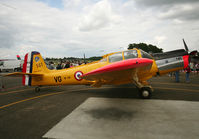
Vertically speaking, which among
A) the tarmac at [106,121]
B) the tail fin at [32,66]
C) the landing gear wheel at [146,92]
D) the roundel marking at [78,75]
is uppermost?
the tail fin at [32,66]

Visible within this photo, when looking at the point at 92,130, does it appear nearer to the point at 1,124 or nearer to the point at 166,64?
the point at 1,124

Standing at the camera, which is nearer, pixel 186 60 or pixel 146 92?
pixel 146 92

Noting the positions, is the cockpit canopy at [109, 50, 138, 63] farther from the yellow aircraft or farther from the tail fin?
the tail fin

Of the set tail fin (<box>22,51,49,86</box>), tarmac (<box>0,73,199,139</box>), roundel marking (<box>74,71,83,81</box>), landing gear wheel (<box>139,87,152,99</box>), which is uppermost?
tail fin (<box>22,51,49,86</box>)

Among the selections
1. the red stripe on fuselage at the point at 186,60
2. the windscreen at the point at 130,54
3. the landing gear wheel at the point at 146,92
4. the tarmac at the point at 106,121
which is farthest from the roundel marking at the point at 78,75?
the red stripe on fuselage at the point at 186,60

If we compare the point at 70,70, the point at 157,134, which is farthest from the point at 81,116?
the point at 70,70

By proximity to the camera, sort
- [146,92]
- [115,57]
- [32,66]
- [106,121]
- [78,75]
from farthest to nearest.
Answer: [32,66] → [78,75] → [115,57] → [146,92] → [106,121]

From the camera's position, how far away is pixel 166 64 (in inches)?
204

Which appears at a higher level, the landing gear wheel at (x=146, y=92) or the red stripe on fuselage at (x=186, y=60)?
the red stripe on fuselage at (x=186, y=60)

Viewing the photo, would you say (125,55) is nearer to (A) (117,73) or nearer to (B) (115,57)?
(B) (115,57)

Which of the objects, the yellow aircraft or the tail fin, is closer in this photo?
the yellow aircraft

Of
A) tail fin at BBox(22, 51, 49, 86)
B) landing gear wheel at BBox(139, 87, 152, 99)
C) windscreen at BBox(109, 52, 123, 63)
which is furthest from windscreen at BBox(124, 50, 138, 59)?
tail fin at BBox(22, 51, 49, 86)

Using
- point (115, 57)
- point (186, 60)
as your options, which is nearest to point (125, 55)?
point (115, 57)

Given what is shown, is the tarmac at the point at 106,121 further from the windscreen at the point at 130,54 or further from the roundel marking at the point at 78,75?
the windscreen at the point at 130,54
